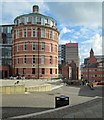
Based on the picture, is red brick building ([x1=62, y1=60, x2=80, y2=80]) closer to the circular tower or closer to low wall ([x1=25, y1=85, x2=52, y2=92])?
the circular tower

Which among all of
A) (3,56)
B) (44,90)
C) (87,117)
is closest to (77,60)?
(3,56)

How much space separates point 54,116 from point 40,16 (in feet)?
91.7

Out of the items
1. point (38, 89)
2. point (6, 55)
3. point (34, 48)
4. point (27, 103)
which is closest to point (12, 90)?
point (38, 89)

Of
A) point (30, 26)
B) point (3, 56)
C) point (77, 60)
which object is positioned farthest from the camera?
point (77, 60)

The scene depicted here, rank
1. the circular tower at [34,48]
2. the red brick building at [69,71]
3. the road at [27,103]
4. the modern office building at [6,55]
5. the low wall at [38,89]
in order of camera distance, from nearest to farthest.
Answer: the road at [27,103], the low wall at [38,89], the circular tower at [34,48], the modern office building at [6,55], the red brick building at [69,71]

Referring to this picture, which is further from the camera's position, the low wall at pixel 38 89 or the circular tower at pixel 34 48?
the circular tower at pixel 34 48

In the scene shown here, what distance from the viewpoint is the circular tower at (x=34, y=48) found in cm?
2873

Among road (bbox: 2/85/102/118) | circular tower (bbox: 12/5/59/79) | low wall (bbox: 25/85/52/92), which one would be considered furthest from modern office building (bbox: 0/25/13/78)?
road (bbox: 2/85/102/118)

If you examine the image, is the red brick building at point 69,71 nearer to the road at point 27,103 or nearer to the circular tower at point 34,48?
the circular tower at point 34,48

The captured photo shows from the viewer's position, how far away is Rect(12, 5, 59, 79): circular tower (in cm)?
2873

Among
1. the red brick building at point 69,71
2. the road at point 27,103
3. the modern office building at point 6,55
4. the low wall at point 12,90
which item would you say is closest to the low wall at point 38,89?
the low wall at point 12,90

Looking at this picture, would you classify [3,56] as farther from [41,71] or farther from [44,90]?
[44,90]

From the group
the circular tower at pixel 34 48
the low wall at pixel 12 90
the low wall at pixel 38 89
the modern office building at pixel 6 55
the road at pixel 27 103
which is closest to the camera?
the road at pixel 27 103

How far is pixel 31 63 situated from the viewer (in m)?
28.8
